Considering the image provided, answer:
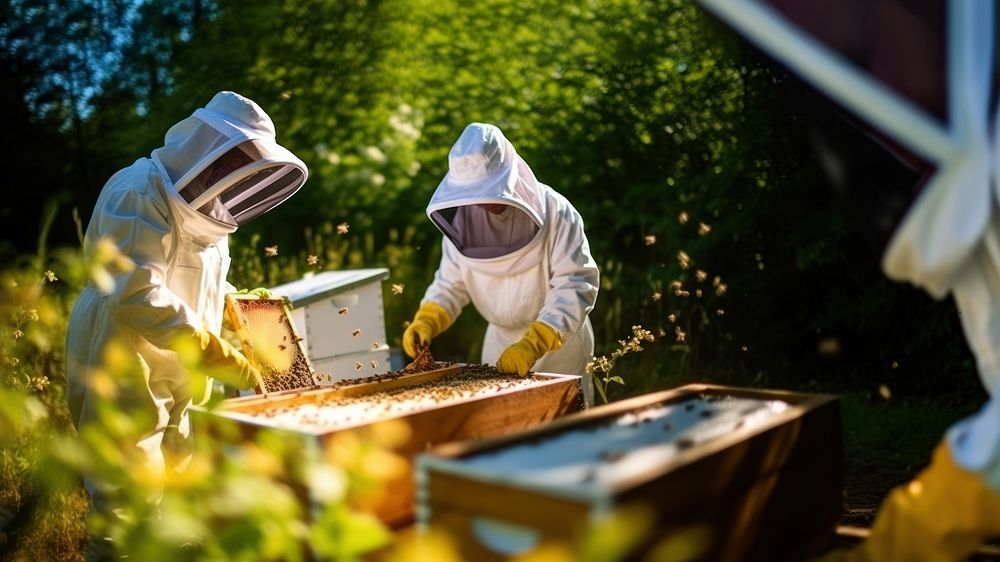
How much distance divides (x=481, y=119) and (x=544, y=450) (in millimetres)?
6762

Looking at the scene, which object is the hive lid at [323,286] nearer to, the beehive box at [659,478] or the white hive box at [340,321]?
the white hive box at [340,321]

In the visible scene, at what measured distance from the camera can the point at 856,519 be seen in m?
3.73

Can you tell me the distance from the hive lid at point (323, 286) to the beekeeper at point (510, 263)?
26.6 inches

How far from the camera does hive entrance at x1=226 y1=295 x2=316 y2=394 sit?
3146 mm

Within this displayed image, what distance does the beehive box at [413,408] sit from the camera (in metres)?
2.21

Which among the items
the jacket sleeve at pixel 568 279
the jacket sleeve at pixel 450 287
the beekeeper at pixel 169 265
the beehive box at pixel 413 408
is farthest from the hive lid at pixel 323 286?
the beehive box at pixel 413 408

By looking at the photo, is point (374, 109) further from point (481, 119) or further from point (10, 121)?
point (10, 121)

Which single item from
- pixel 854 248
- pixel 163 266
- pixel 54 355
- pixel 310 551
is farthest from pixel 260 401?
pixel 854 248

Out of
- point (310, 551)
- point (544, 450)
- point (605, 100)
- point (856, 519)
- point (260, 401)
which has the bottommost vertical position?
point (856, 519)

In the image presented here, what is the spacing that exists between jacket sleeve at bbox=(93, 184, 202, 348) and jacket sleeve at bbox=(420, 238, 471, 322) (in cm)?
130

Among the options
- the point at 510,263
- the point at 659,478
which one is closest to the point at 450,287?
the point at 510,263

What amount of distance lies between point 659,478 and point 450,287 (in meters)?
2.69

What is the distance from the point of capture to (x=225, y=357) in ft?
10.3

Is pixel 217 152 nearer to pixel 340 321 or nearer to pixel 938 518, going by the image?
pixel 340 321
